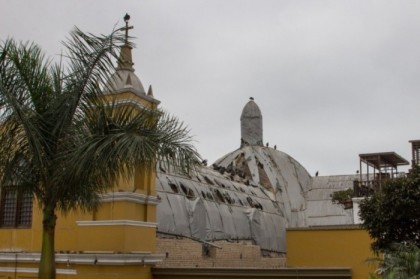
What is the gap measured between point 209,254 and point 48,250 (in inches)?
453

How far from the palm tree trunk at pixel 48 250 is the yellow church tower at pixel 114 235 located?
126 inches

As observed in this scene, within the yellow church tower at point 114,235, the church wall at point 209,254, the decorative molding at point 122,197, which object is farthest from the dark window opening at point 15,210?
the church wall at point 209,254

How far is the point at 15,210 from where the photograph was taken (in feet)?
54.9

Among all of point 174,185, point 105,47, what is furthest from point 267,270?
point 174,185

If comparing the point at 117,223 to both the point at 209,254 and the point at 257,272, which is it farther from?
the point at 209,254

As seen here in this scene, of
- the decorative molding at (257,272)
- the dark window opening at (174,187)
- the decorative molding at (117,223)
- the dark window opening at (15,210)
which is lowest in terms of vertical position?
the decorative molding at (257,272)

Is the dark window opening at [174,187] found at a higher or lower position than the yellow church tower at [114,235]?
higher

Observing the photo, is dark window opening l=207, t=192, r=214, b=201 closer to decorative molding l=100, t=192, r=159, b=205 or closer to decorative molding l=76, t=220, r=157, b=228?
decorative molding l=76, t=220, r=157, b=228

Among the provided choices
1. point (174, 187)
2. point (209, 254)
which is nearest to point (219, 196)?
point (174, 187)

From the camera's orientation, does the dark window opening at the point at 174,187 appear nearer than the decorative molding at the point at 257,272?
No

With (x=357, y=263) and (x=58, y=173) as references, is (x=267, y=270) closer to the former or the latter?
(x=357, y=263)

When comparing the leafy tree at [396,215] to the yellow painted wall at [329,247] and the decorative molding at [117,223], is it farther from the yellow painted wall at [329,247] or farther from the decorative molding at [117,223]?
the decorative molding at [117,223]

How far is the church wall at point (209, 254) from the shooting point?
59.8ft

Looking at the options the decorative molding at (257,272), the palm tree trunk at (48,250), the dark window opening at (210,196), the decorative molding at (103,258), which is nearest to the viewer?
the palm tree trunk at (48,250)
